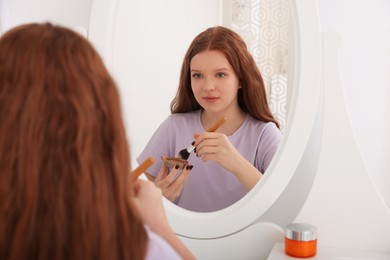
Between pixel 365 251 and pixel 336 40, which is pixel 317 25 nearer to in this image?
pixel 336 40

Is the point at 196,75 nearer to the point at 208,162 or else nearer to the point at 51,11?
the point at 208,162

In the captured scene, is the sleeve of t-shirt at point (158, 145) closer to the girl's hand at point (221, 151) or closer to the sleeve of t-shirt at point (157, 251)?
the girl's hand at point (221, 151)

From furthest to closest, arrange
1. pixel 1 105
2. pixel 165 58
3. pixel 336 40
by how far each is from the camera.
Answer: pixel 165 58 → pixel 336 40 → pixel 1 105

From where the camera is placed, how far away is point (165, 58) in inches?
28.5

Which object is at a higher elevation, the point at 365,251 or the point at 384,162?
the point at 384,162

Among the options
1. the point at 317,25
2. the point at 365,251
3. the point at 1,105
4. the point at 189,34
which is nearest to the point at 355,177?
Answer: the point at 365,251

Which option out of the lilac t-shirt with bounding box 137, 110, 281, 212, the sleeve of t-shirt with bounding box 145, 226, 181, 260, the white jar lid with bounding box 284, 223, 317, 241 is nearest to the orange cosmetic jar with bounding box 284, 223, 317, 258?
the white jar lid with bounding box 284, 223, 317, 241

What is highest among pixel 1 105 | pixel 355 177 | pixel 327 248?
pixel 1 105

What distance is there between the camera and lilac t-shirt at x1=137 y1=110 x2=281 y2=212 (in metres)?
0.68

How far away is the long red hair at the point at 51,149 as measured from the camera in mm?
357

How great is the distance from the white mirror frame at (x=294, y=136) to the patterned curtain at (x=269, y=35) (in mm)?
31

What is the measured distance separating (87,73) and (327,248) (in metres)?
0.42

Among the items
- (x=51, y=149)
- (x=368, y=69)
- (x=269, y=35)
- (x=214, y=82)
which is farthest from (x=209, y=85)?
(x=51, y=149)

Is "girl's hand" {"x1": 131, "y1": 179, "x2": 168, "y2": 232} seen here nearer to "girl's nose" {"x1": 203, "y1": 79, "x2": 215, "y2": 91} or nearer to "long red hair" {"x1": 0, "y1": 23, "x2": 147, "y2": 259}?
"long red hair" {"x1": 0, "y1": 23, "x2": 147, "y2": 259}
